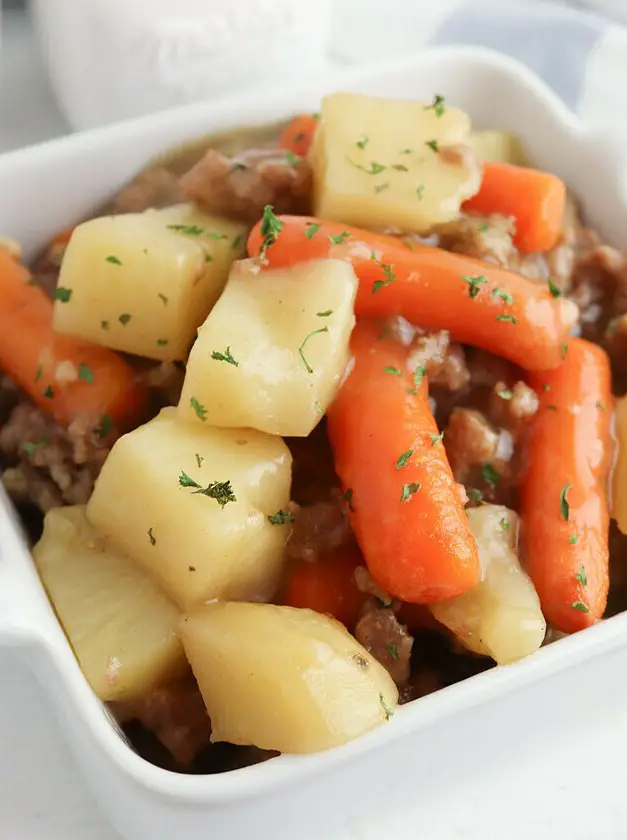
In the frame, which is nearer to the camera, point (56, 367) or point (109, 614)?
point (109, 614)

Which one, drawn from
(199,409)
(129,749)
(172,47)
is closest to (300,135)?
(172,47)

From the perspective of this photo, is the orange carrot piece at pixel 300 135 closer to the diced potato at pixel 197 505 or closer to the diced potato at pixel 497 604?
the diced potato at pixel 197 505

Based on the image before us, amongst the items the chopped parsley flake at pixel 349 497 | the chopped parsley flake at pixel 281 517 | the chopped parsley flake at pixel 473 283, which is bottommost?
the chopped parsley flake at pixel 281 517

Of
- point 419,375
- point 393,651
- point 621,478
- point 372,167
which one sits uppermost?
point 372,167

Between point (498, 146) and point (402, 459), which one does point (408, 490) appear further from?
point (498, 146)

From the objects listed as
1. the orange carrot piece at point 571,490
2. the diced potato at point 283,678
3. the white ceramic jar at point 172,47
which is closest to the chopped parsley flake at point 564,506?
the orange carrot piece at point 571,490

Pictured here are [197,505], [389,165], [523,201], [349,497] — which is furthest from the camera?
[523,201]

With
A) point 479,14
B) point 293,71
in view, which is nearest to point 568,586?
point 293,71

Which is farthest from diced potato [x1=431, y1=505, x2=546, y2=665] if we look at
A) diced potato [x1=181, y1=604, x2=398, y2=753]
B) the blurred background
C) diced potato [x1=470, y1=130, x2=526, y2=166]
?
the blurred background
